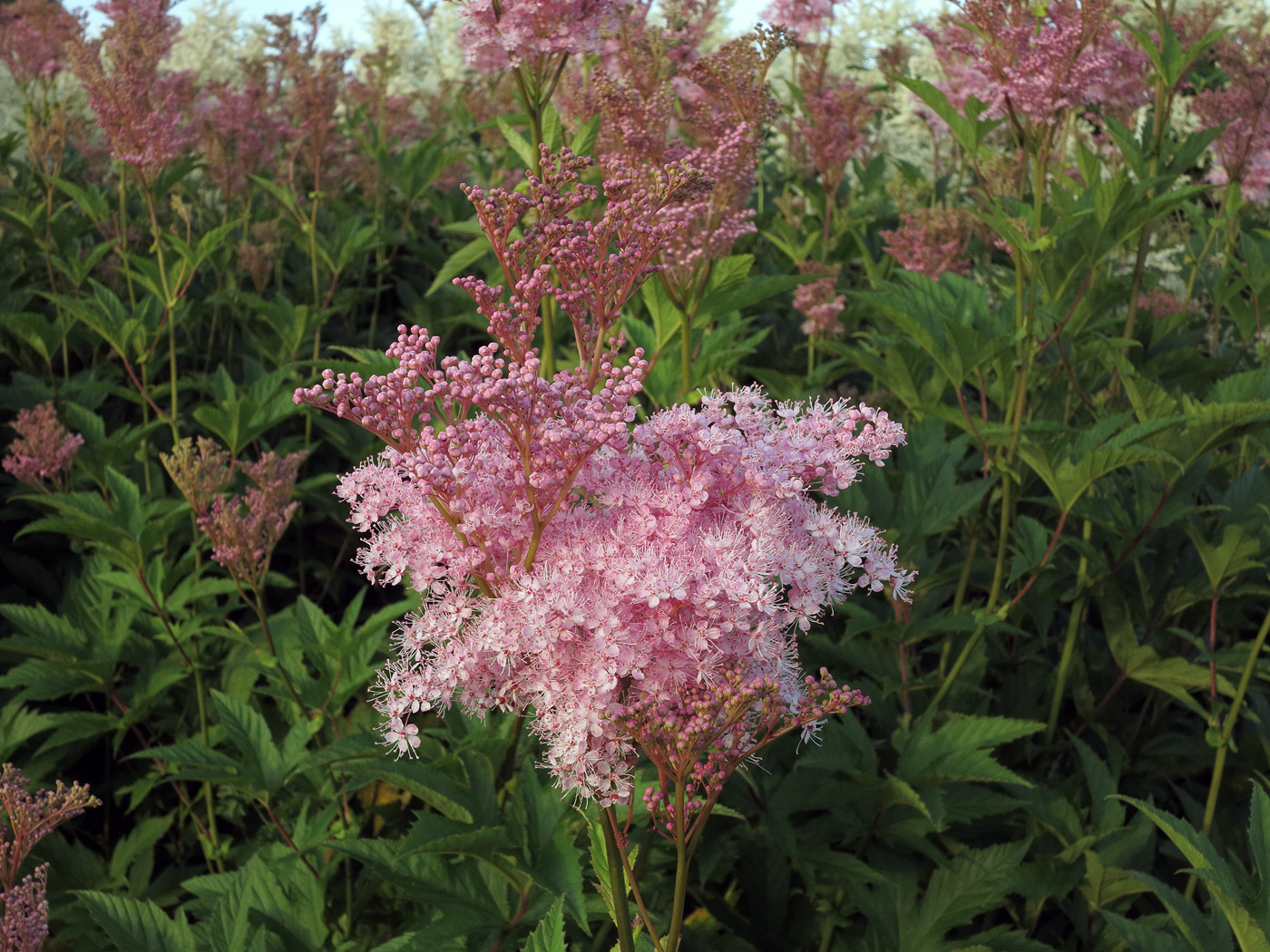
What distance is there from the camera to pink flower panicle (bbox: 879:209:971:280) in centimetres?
413

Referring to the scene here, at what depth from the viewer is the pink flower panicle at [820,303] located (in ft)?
14.0

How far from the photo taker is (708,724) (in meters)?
1.44

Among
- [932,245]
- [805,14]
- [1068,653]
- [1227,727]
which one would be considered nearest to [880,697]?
[1068,653]

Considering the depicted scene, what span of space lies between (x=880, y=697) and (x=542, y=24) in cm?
204

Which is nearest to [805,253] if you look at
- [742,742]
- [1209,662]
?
[1209,662]

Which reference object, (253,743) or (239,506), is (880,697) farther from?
(239,506)

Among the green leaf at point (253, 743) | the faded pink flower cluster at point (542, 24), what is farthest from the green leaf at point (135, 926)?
the faded pink flower cluster at point (542, 24)

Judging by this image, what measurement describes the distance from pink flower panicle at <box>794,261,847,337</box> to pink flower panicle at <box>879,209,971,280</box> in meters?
0.29

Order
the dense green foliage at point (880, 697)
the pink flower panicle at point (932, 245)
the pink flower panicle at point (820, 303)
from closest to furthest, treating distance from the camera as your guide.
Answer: the dense green foliage at point (880, 697)
the pink flower panicle at point (932, 245)
the pink flower panicle at point (820, 303)

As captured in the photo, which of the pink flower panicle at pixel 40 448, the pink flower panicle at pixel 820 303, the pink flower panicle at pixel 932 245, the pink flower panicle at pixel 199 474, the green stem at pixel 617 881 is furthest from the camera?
the pink flower panicle at pixel 820 303

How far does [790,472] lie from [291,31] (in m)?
4.80

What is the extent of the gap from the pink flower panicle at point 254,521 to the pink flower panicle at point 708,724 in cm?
155

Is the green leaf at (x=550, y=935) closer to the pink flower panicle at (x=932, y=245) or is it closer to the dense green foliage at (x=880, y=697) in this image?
the dense green foliage at (x=880, y=697)

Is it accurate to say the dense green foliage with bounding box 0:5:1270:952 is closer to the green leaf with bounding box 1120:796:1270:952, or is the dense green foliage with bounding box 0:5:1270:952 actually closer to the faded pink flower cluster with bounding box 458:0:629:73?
the green leaf with bounding box 1120:796:1270:952
